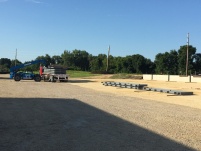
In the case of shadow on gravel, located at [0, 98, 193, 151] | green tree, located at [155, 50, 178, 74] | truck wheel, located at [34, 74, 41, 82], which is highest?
green tree, located at [155, 50, 178, 74]

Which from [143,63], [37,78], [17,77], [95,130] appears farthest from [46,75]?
[143,63]

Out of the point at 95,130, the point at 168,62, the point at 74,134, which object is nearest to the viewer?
the point at 74,134

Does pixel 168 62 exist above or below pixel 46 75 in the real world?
above

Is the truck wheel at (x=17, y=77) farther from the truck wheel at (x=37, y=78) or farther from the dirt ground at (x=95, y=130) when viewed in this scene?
the dirt ground at (x=95, y=130)

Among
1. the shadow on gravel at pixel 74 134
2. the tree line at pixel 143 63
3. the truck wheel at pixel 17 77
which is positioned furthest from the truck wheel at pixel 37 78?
the tree line at pixel 143 63

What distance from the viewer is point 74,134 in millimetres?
9234

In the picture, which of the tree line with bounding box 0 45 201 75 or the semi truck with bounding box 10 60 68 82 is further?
the tree line with bounding box 0 45 201 75

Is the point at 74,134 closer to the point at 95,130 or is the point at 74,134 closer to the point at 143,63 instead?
the point at 95,130

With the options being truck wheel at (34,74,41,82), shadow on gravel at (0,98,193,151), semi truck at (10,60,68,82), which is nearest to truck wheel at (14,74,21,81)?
semi truck at (10,60,68,82)

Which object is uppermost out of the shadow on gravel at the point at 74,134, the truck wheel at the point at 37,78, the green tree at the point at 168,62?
the green tree at the point at 168,62

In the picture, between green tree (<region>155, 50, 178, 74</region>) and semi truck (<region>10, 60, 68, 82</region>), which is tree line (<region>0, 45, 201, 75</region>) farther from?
semi truck (<region>10, 60, 68, 82</region>)

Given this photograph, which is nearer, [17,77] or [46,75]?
[17,77]

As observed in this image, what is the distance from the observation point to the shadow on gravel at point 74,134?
777 centimetres

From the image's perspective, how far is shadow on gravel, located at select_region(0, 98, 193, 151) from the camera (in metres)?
7.77
